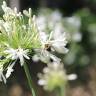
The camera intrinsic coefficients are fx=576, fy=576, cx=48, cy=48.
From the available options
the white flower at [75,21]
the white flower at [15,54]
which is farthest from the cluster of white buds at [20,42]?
the white flower at [75,21]

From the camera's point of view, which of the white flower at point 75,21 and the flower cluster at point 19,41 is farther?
the white flower at point 75,21

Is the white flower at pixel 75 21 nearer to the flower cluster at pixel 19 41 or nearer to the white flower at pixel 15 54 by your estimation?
the flower cluster at pixel 19 41

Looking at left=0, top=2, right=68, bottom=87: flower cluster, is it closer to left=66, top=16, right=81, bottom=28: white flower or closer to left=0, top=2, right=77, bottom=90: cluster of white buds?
left=0, top=2, right=77, bottom=90: cluster of white buds

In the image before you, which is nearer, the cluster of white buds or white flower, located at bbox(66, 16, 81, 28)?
the cluster of white buds

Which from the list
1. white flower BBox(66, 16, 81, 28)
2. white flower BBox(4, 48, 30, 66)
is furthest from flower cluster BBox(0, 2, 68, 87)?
white flower BBox(66, 16, 81, 28)

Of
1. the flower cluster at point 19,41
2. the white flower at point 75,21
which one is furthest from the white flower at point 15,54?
the white flower at point 75,21

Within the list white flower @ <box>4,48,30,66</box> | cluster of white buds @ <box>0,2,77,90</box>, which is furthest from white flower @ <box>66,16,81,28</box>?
white flower @ <box>4,48,30,66</box>

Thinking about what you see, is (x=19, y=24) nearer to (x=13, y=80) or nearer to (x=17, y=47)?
(x=17, y=47)

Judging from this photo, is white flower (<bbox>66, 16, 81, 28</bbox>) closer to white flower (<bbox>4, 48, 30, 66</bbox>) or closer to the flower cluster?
the flower cluster

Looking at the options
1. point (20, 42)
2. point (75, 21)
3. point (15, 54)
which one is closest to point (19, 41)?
point (20, 42)

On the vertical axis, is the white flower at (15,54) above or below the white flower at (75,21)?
above

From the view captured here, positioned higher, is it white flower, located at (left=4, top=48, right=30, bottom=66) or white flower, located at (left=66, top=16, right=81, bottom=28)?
white flower, located at (left=4, top=48, right=30, bottom=66)
